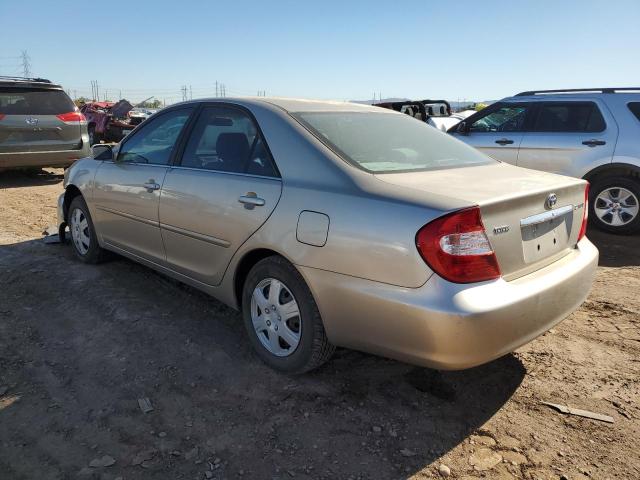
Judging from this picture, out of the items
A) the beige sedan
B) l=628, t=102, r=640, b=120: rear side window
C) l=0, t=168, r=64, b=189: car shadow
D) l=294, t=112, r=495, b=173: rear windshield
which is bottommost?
l=0, t=168, r=64, b=189: car shadow

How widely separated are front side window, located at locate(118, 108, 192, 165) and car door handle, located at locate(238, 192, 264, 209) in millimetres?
1055

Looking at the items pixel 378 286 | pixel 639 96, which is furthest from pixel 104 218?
pixel 639 96

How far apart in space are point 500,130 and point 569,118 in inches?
34.8

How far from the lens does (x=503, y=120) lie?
24.1 ft

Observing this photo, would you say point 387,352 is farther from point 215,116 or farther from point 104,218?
point 104,218

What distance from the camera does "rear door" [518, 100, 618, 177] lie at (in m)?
6.42

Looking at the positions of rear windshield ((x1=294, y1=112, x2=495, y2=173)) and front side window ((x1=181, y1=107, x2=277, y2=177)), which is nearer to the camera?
rear windshield ((x1=294, y1=112, x2=495, y2=173))

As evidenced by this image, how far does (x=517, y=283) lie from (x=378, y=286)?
674 millimetres

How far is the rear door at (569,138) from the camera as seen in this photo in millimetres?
6422

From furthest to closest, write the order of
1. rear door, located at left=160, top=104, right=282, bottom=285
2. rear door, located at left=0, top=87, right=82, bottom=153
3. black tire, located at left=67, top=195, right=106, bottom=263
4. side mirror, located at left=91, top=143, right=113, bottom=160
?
1. rear door, located at left=0, top=87, right=82, bottom=153
2. black tire, located at left=67, top=195, right=106, bottom=263
3. side mirror, located at left=91, top=143, right=113, bottom=160
4. rear door, located at left=160, top=104, right=282, bottom=285

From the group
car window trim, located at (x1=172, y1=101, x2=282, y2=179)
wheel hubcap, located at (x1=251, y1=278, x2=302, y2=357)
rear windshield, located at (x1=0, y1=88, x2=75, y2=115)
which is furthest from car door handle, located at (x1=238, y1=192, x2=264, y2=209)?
rear windshield, located at (x1=0, y1=88, x2=75, y2=115)

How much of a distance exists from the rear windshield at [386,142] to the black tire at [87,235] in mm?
2689

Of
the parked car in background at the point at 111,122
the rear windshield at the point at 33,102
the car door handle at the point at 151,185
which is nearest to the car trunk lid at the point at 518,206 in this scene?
the car door handle at the point at 151,185

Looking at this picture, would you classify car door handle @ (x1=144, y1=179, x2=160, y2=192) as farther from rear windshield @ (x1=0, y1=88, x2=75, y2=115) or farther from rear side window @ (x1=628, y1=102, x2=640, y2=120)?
rear windshield @ (x1=0, y1=88, x2=75, y2=115)
